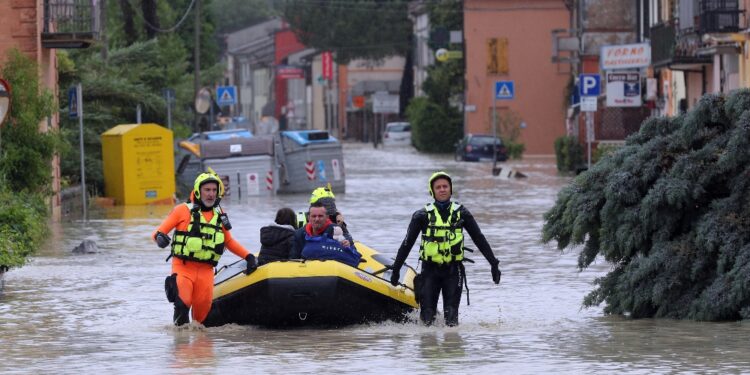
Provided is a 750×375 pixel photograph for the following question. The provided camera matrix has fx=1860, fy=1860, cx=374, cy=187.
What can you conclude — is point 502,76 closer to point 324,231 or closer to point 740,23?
point 740,23

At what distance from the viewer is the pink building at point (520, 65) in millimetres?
85750

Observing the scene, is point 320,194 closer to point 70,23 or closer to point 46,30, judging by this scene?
point 46,30

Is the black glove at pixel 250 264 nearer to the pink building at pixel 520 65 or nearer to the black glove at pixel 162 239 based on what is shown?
→ the black glove at pixel 162 239

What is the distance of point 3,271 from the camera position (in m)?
18.3

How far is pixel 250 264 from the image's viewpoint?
48.8ft

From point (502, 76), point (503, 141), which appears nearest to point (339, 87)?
point (502, 76)

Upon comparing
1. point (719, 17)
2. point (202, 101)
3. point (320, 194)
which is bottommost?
point (320, 194)

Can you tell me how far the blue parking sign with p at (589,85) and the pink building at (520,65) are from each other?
42518 mm

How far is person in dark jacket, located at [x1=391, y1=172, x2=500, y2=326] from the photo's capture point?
14781 millimetres

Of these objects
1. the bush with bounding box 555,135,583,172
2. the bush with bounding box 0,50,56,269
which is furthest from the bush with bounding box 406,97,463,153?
the bush with bounding box 0,50,56,269

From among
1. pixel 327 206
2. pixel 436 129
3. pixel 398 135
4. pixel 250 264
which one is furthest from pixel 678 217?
pixel 398 135

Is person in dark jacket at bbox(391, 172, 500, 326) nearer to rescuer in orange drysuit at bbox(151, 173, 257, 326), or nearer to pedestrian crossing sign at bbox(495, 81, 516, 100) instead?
rescuer in orange drysuit at bbox(151, 173, 257, 326)

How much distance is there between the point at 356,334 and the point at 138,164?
24534mm

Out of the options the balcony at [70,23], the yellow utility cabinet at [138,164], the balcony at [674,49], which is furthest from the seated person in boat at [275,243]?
→ the balcony at [674,49]
